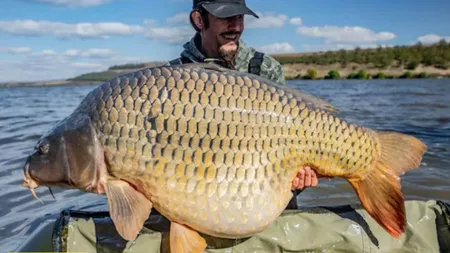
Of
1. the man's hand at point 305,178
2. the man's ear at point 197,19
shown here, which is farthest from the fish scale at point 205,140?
the man's ear at point 197,19

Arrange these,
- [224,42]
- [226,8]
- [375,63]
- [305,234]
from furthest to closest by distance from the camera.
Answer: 1. [375,63]
2. [224,42]
3. [226,8]
4. [305,234]

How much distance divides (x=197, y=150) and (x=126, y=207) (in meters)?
0.38

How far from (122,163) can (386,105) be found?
1170 cm

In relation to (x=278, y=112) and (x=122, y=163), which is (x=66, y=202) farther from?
(x=278, y=112)

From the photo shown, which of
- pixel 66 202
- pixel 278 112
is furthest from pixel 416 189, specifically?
pixel 66 202

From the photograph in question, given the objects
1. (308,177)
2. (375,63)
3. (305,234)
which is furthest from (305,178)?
(375,63)

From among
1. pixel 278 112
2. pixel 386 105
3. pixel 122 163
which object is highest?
pixel 278 112

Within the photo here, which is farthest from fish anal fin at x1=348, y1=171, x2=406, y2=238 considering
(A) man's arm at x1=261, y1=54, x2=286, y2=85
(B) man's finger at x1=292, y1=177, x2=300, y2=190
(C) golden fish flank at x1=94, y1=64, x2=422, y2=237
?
(A) man's arm at x1=261, y1=54, x2=286, y2=85

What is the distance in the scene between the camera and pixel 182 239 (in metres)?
2.09

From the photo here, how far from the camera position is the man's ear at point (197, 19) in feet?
9.55

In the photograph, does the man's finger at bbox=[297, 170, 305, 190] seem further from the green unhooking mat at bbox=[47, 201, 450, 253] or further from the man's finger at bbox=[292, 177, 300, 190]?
the green unhooking mat at bbox=[47, 201, 450, 253]

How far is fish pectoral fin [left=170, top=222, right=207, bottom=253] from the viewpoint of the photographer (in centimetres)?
208

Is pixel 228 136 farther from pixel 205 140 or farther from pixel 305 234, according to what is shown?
pixel 305 234

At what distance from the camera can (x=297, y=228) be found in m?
2.36
